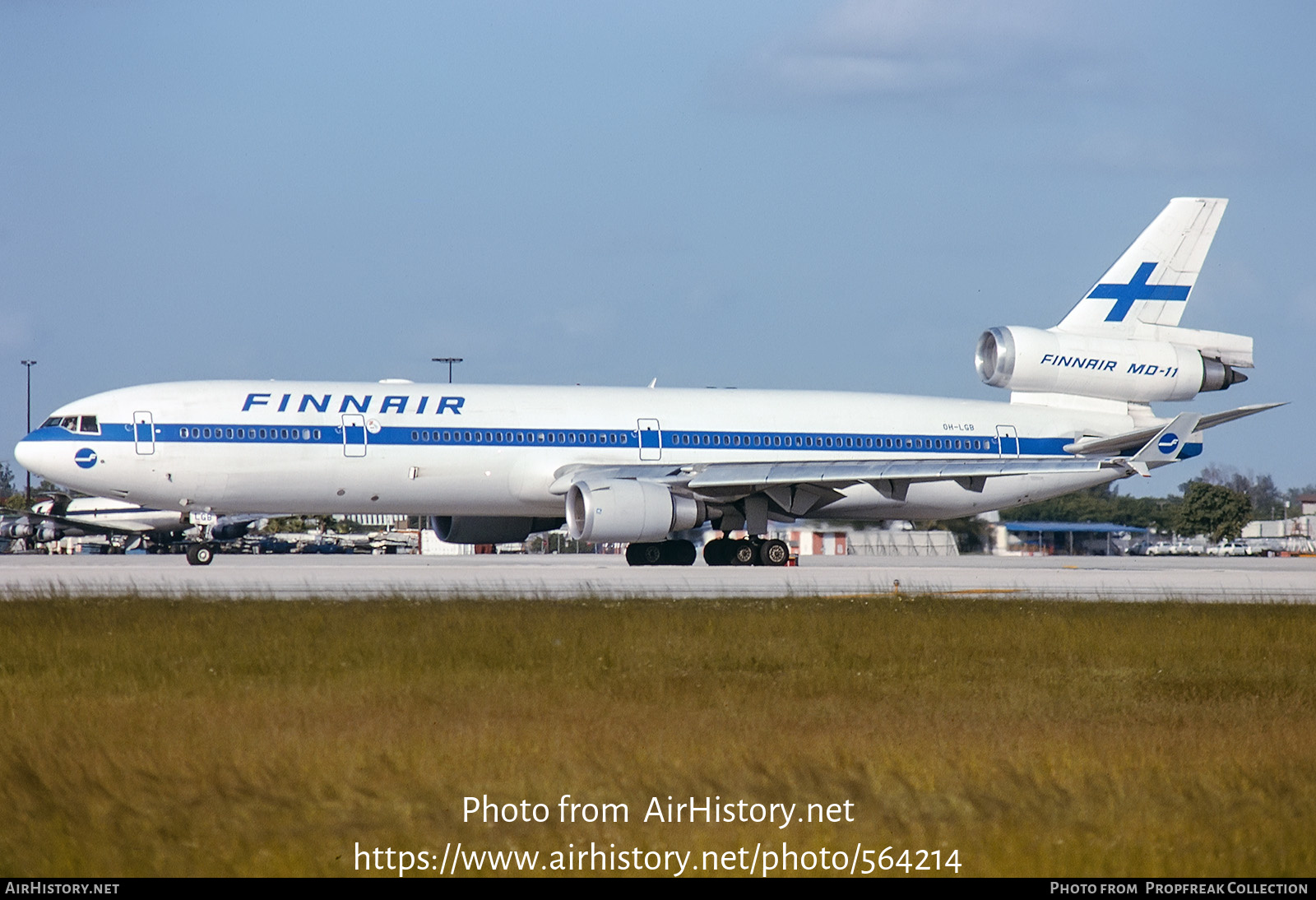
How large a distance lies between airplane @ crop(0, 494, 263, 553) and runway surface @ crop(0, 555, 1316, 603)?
30.7 meters

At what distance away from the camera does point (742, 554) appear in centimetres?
3384

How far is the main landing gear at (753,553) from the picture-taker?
3375 centimetres

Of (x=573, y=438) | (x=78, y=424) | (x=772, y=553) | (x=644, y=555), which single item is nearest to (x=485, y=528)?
(x=644, y=555)

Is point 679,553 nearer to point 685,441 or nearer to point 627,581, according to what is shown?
point 685,441

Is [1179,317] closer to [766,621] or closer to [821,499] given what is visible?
[821,499]

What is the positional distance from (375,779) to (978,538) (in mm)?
42471

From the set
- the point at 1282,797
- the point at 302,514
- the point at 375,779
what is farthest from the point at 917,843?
the point at 302,514

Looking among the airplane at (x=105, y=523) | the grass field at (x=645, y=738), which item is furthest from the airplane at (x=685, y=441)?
the airplane at (x=105, y=523)

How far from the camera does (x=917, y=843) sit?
6988mm

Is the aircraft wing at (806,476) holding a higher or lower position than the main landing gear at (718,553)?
higher

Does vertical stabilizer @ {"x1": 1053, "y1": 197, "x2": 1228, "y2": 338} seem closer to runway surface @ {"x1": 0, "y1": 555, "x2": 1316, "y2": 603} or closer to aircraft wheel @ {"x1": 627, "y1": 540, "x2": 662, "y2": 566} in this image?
runway surface @ {"x1": 0, "y1": 555, "x2": 1316, "y2": 603}

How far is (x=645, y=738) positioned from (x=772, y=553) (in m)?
24.4

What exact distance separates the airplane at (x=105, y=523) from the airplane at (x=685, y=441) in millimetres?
32915

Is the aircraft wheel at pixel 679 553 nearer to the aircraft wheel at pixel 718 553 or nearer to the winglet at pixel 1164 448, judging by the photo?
the aircraft wheel at pixel 718 553
